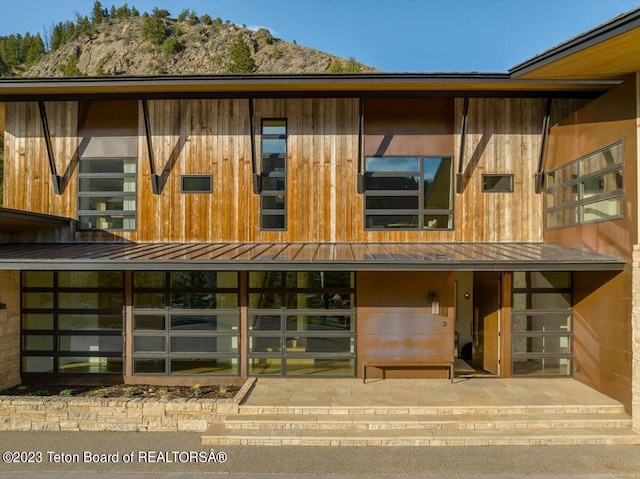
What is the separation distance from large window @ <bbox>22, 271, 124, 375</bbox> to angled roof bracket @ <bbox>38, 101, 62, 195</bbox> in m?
2.19

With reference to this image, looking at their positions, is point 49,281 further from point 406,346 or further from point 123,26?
point 123,26

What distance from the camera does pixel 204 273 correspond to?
8125 millimetres

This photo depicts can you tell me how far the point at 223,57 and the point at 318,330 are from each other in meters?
72.5

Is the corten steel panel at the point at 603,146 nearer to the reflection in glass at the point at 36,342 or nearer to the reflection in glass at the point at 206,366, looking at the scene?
the reflection in glass at the point at 206,366

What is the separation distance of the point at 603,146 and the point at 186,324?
9454mm

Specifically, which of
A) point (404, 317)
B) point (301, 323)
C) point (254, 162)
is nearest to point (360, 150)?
point (254, 162)

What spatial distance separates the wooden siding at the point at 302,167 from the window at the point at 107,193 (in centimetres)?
23

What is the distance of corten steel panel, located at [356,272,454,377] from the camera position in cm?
788

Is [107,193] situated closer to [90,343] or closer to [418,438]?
[90,343]

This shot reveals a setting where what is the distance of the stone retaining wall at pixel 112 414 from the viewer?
253 inches

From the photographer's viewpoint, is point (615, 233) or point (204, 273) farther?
point (204, 273)

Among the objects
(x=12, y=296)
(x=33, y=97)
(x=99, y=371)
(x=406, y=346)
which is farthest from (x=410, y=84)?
(x=12, y=296)

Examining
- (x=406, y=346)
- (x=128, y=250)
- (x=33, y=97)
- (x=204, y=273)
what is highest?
(x=33, y=97)

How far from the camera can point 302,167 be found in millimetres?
8750
